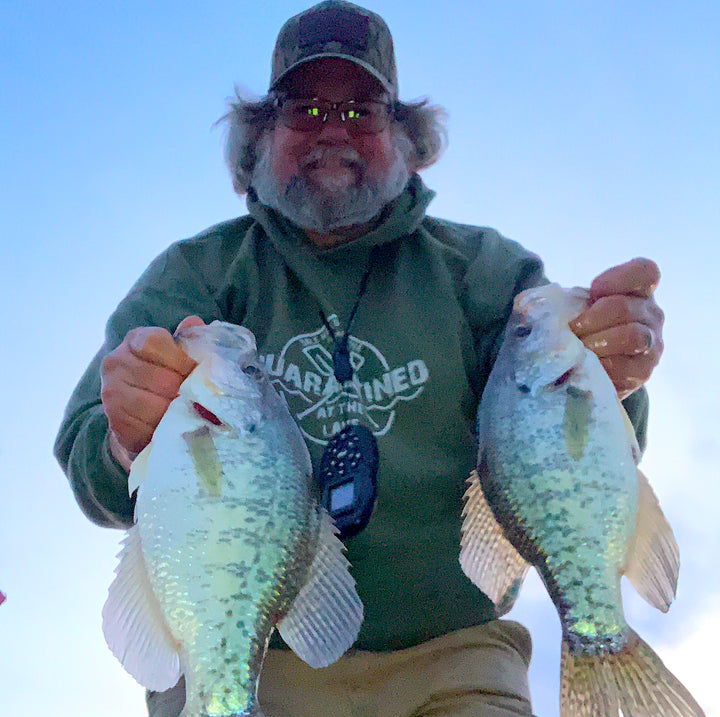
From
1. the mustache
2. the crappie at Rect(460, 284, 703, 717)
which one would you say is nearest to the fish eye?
the crappie at Rect(460, 284, 703, 717)

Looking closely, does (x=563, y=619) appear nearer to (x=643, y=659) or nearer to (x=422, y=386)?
(x=643, y=659)

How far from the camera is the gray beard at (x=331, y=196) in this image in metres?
4.39

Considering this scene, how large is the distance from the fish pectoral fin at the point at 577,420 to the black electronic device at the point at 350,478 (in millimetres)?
684

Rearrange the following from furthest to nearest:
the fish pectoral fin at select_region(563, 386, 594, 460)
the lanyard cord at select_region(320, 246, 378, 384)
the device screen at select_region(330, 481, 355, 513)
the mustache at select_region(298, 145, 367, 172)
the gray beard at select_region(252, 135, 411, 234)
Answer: the mustache at select_region(298, 145, 367, 172)
the gray beard at select_region(252, 135, 411, 234)
the lanyard cord at select_region(320, 246, 378, 384)
the device screen at select_region(330, 481, 355, 513)
the fish pectoral fin at select_region(563, 386, 594, 460)

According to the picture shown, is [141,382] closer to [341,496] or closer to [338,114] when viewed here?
[341,496]

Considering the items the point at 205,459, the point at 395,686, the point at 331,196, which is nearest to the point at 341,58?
the point at 331,196

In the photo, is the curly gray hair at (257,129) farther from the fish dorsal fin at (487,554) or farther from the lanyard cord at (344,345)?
the fish dorsal fin at (487,554)

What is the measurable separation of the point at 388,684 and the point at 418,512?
0.65 m

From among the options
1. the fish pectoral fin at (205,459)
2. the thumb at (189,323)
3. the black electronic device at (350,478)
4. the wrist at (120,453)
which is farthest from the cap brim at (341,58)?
the fish pectoral fin at (205,459)

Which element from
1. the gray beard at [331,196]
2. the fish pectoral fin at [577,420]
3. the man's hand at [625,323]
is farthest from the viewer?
the gray beard at [331,196]

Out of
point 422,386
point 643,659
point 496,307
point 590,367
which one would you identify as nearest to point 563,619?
point 643,659

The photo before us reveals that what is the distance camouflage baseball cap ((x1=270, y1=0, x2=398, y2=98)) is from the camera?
4602mm

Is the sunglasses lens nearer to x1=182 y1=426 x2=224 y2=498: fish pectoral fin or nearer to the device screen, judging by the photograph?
the device screen

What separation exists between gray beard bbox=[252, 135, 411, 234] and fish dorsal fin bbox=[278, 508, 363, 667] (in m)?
1.85
